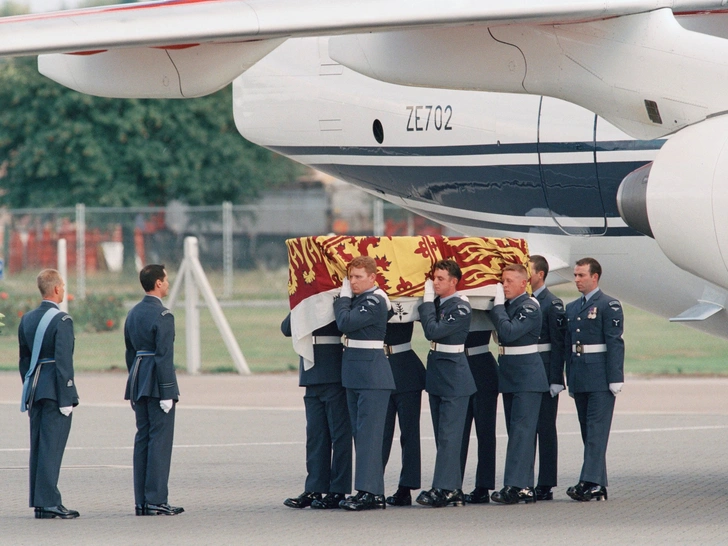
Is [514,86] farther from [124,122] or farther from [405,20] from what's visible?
[124,122]

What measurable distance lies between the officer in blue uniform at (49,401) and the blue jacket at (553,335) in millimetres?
3491

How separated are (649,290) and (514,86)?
251 cm

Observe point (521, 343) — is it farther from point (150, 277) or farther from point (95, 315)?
point (95, 315)

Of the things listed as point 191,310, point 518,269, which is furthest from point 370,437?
point 191,310

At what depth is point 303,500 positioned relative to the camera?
880 cm

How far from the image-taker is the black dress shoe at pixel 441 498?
871 centimetres

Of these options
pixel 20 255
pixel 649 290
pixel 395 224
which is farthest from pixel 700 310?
pixel 20 255

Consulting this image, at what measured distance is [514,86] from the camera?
8406 millimetres

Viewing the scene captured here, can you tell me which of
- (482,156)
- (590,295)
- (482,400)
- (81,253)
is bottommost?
(482,400)

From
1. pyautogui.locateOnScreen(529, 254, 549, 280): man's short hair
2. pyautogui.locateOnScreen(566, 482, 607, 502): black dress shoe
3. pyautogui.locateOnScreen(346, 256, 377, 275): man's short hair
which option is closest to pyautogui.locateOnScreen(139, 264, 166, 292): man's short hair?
Result: pyautogui.locateOnScreen(346, 256, 377, 275): man's short hair

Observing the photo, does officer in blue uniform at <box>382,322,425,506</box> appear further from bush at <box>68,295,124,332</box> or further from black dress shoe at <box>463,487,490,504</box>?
bush at <box>68,295,124,332</box>

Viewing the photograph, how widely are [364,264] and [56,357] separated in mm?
2209

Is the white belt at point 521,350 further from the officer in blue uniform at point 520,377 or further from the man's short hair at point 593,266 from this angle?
the man's short hair at point 593,266

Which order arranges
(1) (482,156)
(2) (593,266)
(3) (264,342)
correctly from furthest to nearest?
(3) (264,342), (1) (482,156), (2) (593,266)
